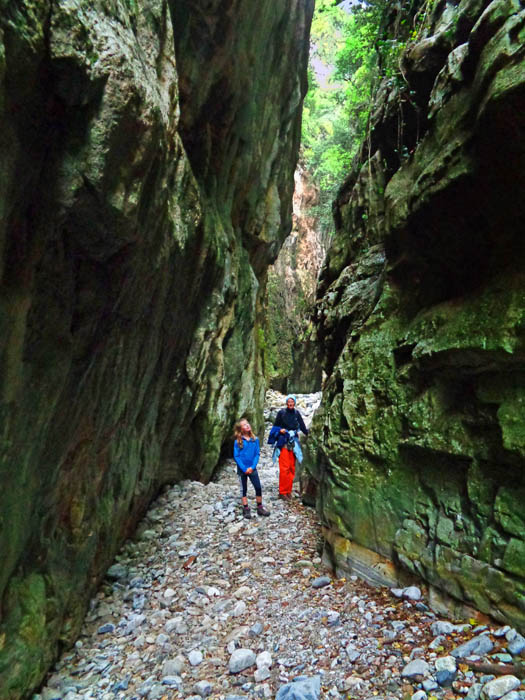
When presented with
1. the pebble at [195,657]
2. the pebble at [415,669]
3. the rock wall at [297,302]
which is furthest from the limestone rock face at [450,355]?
the rock wall at [297,302]

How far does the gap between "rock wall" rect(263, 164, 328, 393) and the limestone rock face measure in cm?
1889


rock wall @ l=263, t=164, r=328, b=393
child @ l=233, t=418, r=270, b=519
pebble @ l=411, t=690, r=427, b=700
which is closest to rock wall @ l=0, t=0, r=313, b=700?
child @ l=233, t=418, r=270, b=519

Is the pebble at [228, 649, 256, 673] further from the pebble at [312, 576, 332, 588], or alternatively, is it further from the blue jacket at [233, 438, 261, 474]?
the blue jacket at [233, 438, 261, 474]

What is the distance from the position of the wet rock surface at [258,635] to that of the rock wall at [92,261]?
0.50 meters

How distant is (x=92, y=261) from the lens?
4.08 meters

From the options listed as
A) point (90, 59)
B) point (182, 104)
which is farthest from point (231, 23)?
point (90, 59)

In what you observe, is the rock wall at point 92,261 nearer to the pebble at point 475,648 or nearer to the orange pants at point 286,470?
the orange pants at point 286,470

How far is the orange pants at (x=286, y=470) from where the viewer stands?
8.55m

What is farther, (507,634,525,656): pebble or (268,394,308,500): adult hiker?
(268,394,308,500): adult hiker

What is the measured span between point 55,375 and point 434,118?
5.36 m

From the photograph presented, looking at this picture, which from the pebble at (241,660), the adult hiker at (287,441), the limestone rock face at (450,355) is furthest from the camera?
the adult hiker at (287,441)

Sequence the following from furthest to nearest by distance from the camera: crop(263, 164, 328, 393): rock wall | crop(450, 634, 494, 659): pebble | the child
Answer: crop(263, 164, 328, 393): rock wall, the child, crop(450, 634, 494, 659): pebble

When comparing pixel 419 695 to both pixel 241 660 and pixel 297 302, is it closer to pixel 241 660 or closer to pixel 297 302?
pixel 241 660

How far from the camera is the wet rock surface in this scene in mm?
3562
